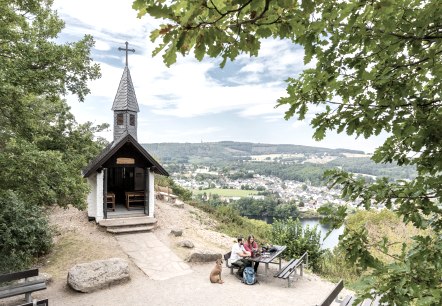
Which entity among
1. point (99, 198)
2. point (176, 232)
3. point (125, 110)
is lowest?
point (176, 232)

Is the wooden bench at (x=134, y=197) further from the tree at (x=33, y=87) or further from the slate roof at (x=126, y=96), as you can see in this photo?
the tree at (x=33, y=87)

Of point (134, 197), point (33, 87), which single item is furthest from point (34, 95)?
point (134, 197)

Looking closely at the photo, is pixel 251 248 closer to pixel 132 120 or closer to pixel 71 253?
pixel 71 253

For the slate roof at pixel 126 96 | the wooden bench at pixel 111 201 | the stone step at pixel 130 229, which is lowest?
the stone step at pixel 130 229

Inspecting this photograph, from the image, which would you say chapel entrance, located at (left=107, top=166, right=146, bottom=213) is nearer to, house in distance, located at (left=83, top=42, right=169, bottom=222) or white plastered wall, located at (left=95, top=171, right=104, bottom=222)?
house in distance, located at (left=83, top=42, right=169, bottom=222)

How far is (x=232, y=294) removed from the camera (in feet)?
26.2

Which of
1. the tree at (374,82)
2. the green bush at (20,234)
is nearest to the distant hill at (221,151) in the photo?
the green bush at (20,234)

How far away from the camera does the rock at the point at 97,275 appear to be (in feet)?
26.2

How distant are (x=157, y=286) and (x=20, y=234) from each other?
4.64m

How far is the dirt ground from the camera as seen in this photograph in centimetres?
A: 761

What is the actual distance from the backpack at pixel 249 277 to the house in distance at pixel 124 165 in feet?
22.2

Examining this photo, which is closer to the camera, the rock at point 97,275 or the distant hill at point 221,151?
the rock at point 97,275

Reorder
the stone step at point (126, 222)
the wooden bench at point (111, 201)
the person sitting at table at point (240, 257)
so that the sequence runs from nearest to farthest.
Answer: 1. the person sitting at table at point (240, 257)
2. the stone step at point (126, 222)
3. the wooden bench at point (111, 201)

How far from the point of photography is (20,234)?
950cm
